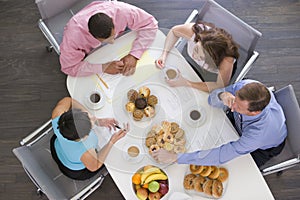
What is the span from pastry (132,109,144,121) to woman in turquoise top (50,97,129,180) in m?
0.07

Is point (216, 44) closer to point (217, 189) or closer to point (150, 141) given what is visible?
point (150, 141)

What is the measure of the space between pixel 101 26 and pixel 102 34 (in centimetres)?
4

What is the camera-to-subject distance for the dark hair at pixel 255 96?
2.12 metres

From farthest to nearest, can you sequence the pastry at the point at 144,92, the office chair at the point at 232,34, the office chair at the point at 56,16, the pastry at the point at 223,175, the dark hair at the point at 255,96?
the office chair at the point at 56,16 → the office chair at the point at 232,34 → the pastry at the point at 144,92 → the pastry at the point at 223,175 → the dark hair at the point at 255,96

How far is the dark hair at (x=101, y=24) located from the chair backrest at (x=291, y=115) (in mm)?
1038

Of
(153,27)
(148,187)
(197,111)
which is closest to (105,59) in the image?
(153,27)

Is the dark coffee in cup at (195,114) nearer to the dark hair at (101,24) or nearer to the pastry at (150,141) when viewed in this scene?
the pastry at (150,141)

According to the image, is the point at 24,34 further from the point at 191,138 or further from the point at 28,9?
the point at 191,138

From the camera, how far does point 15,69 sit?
3.27 m

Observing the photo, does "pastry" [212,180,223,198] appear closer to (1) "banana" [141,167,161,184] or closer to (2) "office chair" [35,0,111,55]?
(1) "banana" [141,167,161,184]

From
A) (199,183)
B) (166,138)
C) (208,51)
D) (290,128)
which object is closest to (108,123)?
(166,138)

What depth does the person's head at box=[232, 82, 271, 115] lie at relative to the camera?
2.12 metres

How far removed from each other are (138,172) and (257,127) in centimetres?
67

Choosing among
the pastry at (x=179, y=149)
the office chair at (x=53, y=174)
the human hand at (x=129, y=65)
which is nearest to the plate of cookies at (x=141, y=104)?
the human hand at (x=129, y=65)
